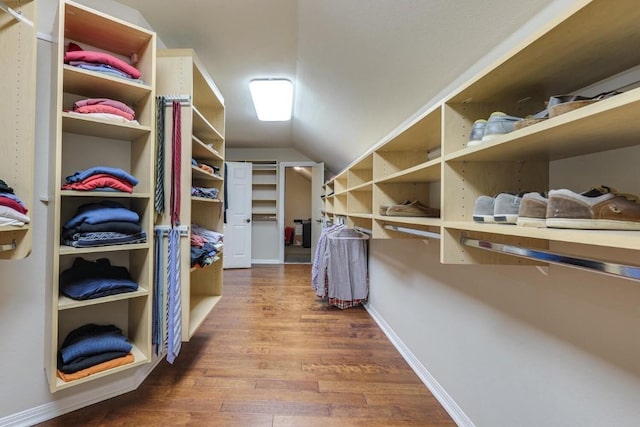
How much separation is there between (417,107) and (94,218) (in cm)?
196

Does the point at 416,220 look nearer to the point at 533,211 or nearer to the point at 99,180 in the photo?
the point at 533,211

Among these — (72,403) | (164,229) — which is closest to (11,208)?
(164,229)

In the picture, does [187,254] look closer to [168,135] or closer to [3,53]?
[168,135]

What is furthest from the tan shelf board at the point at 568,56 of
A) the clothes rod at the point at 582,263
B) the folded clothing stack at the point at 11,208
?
the folded clothing stack at the point at 11,208

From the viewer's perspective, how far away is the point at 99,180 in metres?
1.31

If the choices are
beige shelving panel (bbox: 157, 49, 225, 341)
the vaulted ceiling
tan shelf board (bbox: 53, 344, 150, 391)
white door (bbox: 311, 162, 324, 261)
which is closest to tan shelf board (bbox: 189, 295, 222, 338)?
beige shelving panel (bbox: 157, 49, 225, 341)

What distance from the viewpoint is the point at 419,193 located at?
1.88 meters

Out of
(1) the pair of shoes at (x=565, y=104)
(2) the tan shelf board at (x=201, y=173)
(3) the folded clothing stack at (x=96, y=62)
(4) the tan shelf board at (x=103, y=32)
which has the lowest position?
(1) the pair of shoes at (x=565, y=104)

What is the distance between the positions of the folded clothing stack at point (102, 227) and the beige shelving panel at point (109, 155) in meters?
0.03

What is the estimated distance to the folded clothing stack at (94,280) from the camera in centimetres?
130

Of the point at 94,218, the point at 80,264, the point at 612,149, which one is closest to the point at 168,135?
the point at 94,218

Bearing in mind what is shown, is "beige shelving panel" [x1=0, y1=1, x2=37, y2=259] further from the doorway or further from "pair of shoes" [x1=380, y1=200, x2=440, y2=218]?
the doorway

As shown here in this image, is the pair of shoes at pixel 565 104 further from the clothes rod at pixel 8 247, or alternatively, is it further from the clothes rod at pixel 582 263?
the clothes rod at pixel 8 247

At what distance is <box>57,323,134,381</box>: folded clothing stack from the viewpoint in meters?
1.29
